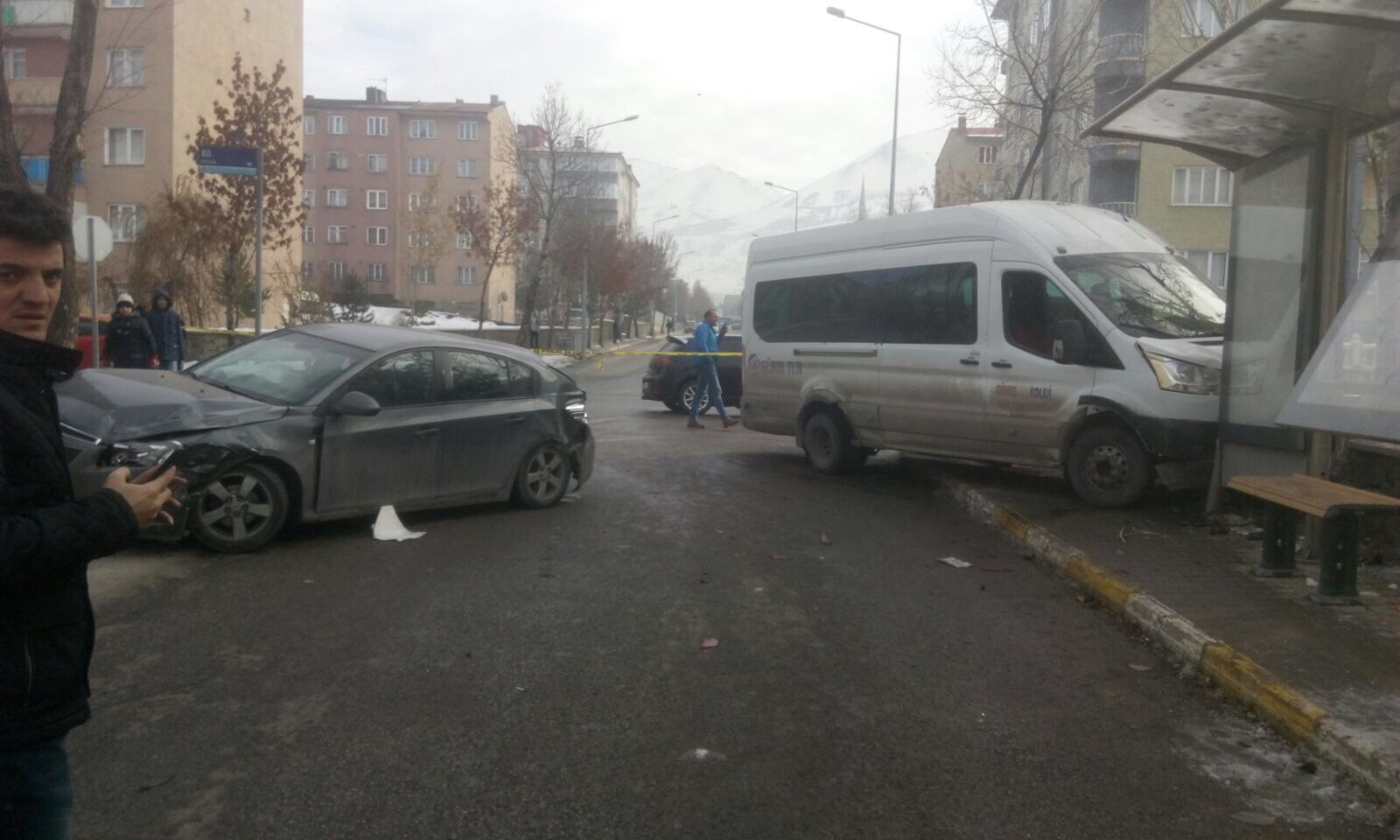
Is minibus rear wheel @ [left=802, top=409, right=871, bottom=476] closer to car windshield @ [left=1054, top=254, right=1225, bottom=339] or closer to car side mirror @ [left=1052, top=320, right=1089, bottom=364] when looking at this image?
car side mirror @ [left=1052, top=320, right=1089, bottom=364]

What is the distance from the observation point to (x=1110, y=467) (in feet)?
32.6

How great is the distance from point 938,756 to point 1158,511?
6.00 m

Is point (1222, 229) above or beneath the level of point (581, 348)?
above

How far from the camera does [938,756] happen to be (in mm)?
4617

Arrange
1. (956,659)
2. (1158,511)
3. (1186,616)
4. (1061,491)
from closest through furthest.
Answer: (956,659), (1186,616), (1158,511), (1061,491)

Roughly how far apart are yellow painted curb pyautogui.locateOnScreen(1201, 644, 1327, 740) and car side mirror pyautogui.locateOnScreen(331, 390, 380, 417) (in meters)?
5.74

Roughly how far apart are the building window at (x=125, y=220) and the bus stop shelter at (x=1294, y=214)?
27976mm

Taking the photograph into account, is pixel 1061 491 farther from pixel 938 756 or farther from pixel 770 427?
pixel 938 756

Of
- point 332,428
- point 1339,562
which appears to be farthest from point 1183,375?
point 332,428

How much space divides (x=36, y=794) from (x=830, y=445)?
36.8 feet

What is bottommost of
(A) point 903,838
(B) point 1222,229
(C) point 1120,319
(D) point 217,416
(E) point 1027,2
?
(A) point 903,838

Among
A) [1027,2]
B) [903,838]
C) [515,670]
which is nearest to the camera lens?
[903,838]

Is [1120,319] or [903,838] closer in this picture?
[903,838]

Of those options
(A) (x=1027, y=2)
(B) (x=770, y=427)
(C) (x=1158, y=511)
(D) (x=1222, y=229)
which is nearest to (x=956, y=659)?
(C) (x=1158, y=511)
